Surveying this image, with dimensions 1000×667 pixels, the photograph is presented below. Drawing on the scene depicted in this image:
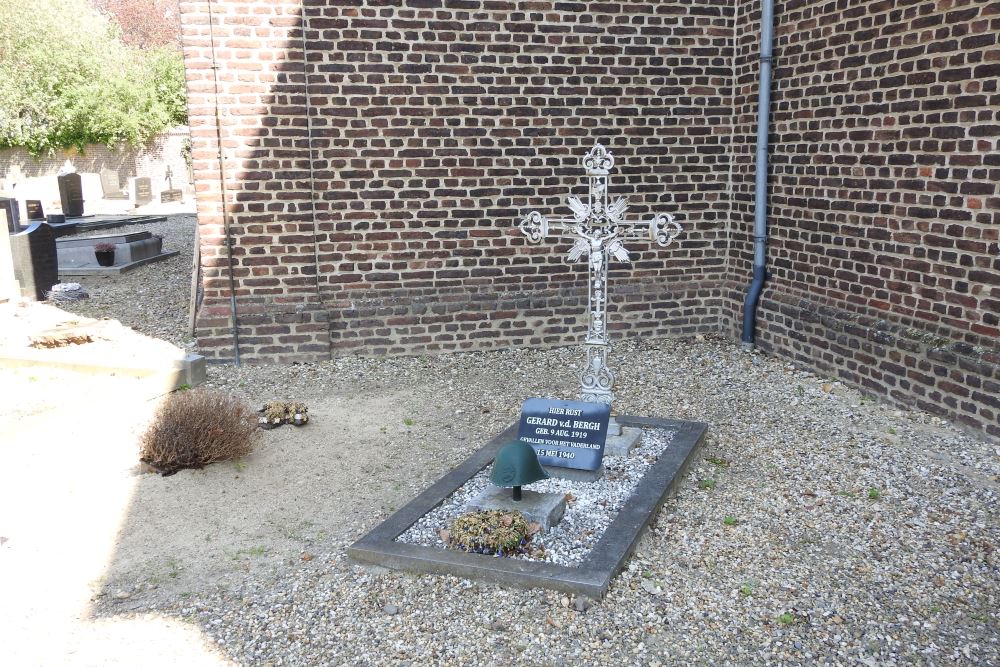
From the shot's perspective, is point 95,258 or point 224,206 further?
point 95,258

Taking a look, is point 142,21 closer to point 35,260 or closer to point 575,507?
point 35,260

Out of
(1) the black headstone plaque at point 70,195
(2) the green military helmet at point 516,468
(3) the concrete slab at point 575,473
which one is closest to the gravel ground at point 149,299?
(3) the concrete slab at point 575,473

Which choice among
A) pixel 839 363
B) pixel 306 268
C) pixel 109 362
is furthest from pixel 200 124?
pixel 839 363

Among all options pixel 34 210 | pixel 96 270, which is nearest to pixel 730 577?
pixel 96 270

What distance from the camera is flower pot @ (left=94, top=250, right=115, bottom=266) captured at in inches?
543

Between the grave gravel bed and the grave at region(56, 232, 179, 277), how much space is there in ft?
34.3

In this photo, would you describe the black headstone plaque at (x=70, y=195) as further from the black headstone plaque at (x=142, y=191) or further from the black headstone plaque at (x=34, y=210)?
the black headstone plaque at (x=34, y=210)

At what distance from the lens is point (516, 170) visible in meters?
8.72

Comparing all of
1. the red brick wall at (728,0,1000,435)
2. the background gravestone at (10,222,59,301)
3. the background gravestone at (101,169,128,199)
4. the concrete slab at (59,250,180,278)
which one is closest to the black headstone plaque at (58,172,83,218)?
the background gravestone at (101,169,128,199)

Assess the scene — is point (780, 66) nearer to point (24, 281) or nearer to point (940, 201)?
point (940, 201)

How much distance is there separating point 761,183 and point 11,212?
39.5ft

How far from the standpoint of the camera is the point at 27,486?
5.62 meters

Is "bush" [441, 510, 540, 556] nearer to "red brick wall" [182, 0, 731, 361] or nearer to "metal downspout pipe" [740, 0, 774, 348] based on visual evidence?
"red brick wall" [182, 0, 731, 361]

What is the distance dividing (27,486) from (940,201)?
270 inches
